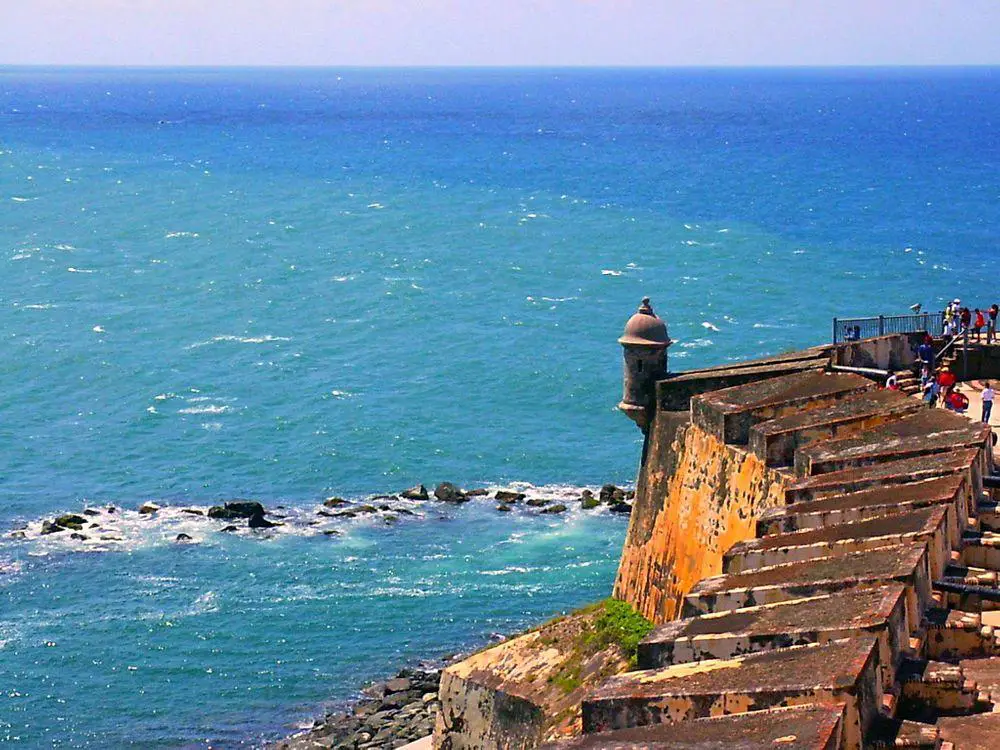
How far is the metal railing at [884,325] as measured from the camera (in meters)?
37.2

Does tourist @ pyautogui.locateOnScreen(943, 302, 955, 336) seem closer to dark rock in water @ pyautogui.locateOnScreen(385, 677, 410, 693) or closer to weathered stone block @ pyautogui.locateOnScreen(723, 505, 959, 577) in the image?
weathered stone block @ pyautogui.locateOnScreen(723, 505, 959, 577)

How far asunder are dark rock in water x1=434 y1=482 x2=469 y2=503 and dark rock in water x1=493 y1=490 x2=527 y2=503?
137cm

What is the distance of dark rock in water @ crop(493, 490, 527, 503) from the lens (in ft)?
224

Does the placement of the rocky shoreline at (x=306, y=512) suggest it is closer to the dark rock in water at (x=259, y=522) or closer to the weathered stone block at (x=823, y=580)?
the dark rock in water at (x=259, y=522)

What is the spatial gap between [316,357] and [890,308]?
34.4 m

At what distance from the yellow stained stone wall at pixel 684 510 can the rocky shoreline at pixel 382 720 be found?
15.1 metres

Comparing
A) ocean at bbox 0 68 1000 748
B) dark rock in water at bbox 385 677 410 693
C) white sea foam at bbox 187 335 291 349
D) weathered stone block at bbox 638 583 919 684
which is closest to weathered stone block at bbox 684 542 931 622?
weathered stone block at bbox 638 583 919 684

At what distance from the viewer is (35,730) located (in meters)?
48.9

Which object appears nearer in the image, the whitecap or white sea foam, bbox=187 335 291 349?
the whitecap

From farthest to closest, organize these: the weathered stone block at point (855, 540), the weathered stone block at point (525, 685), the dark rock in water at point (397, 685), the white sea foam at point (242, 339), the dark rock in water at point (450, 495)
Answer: the white sea foam at point (242, 339), the dark rock in water at point (450, 495), the dark rock in water at point (397, 685), the weathered stone block at point (525, 685), the weathered stone block at point (855, 540)

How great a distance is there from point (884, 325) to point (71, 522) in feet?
124

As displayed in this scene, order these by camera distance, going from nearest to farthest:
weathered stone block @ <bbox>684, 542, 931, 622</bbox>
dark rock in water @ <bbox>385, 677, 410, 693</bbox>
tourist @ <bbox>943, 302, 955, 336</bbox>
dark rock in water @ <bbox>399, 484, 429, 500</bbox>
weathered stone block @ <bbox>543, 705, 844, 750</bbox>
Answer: weathered stone block @ <bbox>543, 705, 844, 750</bbox> < weathered stone block @ <bbox>684, 542, 931, 622</bbox> < tourist @ <bbox>943, 302, 955, 336</bbox> < dark rock in water @ <bbox>385, 677, 410, 693</bbox> < dark rock in water @ <bbox>399, 484, 429, 500</bbox>

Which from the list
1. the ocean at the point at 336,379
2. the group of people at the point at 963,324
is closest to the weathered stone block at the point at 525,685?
the group of people at the point at 963,324

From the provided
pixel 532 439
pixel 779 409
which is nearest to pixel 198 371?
pixel 532 439
